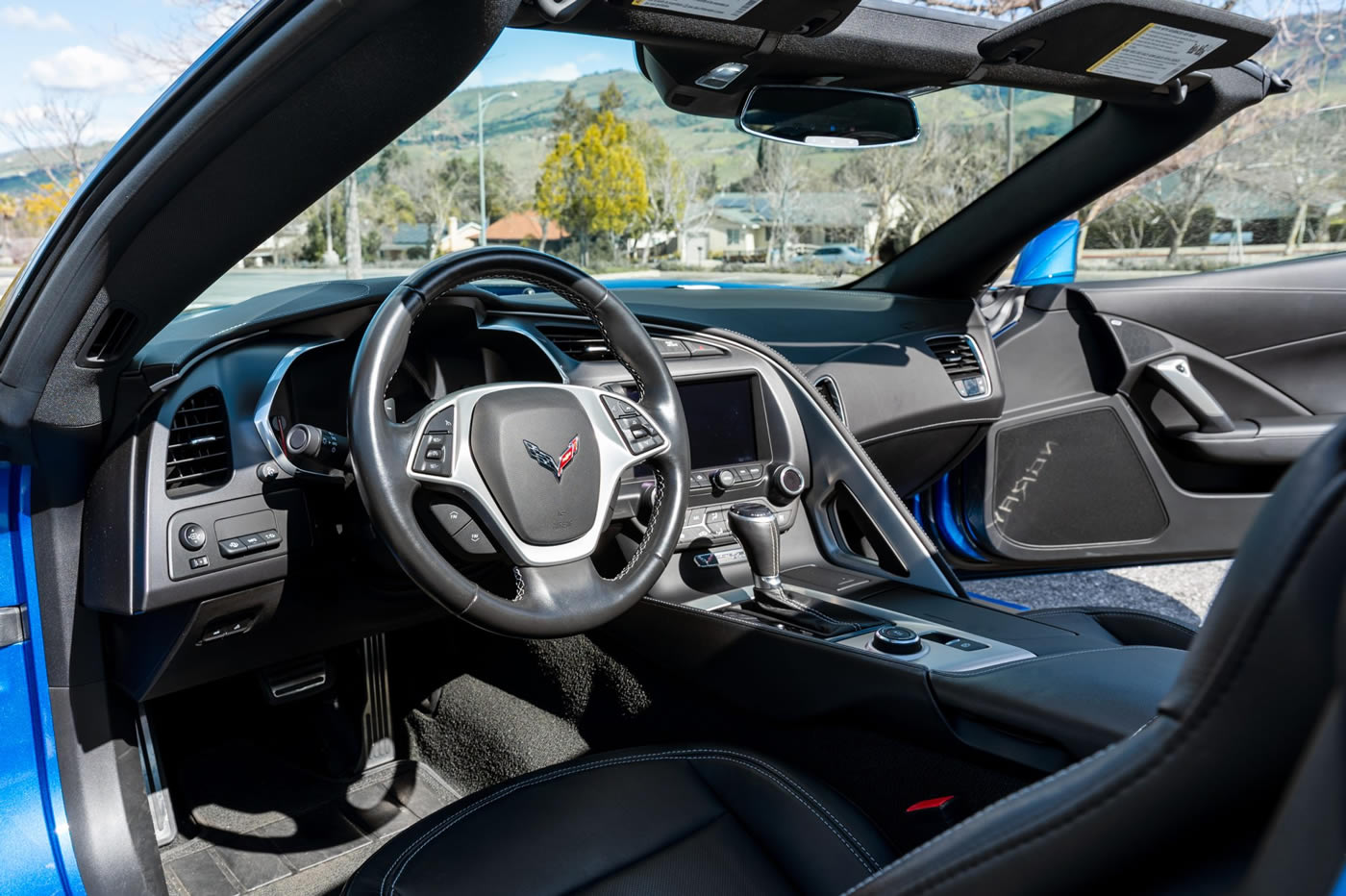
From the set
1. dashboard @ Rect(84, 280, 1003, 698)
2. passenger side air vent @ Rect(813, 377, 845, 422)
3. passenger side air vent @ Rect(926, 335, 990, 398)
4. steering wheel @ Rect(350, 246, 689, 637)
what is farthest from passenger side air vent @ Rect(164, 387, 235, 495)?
passenger side air vent @ Rect(926, 335, 990, 398)

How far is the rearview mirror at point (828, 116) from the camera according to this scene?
2070mm

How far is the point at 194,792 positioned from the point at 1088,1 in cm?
258

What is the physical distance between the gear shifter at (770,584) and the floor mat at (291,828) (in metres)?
0.96

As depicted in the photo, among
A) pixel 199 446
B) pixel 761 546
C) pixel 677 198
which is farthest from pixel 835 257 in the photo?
pixel 199 446

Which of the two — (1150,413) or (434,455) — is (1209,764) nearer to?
(434,455)

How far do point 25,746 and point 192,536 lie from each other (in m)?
0.46

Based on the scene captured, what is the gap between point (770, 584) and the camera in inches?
81.2

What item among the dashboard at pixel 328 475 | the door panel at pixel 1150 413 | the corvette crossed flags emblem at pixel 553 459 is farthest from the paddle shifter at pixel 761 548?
the door panel at pixel 1150 413

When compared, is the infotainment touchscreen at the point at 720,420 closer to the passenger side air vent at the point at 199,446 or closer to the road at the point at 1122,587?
the passenger side air vent at the point at 199,446

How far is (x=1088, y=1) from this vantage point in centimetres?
183

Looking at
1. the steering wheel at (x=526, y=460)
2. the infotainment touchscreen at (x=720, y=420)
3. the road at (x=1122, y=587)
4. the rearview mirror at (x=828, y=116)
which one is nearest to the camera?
the steering wheel at (x=526, y=460)

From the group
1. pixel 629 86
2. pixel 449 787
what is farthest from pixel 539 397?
pixel 449 787

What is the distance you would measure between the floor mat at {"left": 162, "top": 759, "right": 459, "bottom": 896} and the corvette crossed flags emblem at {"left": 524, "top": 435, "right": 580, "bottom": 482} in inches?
42.7

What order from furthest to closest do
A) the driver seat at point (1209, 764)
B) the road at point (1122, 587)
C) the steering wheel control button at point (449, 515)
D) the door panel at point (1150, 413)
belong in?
the road at point (1122, 587) < the door panel at point (1150, 413) < the steering wheel control button at point (449, 515) < the driver seat at point (1209, 764)
